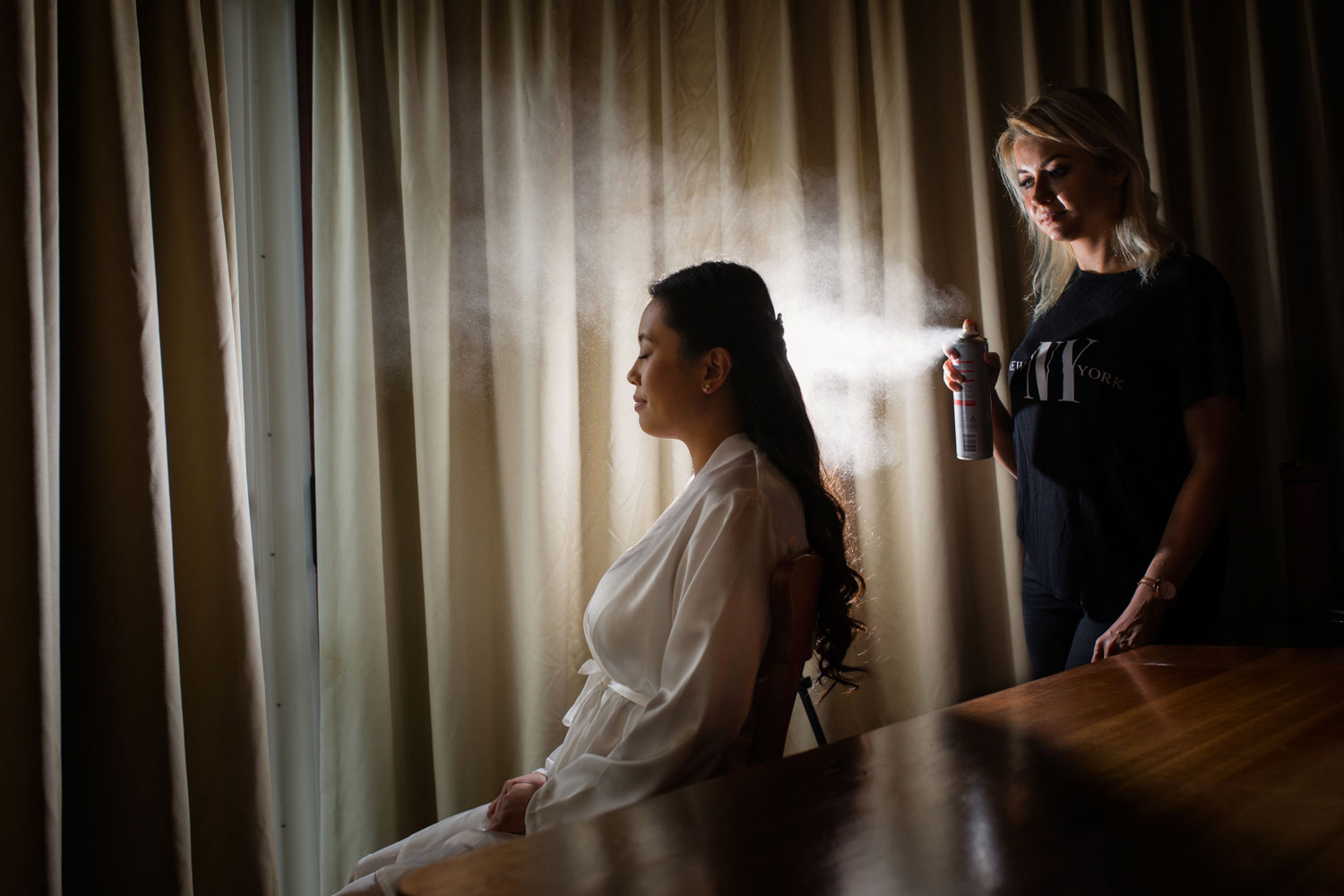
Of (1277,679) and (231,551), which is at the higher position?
(231,551)

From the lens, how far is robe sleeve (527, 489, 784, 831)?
988mm

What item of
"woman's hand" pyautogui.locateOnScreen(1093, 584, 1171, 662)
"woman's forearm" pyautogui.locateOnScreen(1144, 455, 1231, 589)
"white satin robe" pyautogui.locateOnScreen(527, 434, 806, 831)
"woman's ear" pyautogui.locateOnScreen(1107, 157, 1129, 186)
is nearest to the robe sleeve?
"white satin robe" pyautogui.locateOnScreen(527, 434, 806, 831)

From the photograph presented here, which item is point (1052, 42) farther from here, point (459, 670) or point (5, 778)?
point (5, 778)

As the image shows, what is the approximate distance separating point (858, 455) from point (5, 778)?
66.2 inches

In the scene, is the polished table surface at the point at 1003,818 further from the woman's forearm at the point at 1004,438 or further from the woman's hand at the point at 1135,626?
the woman's forearm at the point at 1004,438

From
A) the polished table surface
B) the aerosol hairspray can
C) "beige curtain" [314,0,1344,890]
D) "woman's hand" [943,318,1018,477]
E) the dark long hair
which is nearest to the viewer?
the polished table surface

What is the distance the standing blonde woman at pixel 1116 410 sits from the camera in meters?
1.35

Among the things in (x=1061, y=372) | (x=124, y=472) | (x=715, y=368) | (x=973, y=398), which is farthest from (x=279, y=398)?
(x=1061, y=372)

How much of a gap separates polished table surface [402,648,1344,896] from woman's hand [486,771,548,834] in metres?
0.45

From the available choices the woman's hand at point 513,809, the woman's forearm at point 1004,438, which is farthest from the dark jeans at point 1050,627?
the woman's hand at point 513,809

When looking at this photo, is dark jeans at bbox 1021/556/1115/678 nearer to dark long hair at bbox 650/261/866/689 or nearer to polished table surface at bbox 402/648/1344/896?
dark long hair at bbox 650/261/866/689

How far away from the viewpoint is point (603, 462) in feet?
6.95

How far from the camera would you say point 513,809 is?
1106 mm

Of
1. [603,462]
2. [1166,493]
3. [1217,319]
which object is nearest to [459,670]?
[603,462]
